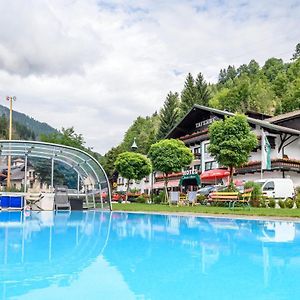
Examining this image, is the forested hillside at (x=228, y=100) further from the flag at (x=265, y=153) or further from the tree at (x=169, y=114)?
the flag at (x=265, y=153)

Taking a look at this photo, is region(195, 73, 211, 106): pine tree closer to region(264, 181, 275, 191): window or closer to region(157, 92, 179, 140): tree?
region(157, 92, 179, 140): tree

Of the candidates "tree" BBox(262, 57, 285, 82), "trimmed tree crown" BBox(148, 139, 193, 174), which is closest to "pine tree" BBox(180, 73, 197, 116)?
"tree" BBox(262, 57, 285, 82)

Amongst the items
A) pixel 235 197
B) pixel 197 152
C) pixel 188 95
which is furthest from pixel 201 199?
pixel 188 95

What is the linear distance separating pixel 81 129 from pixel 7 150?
39260 mm

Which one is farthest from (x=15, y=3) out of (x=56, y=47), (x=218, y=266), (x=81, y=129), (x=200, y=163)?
(x=81, y=129)

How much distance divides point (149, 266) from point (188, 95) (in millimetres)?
61082

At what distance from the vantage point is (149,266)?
736 cm

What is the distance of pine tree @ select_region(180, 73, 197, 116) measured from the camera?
66.3 meters

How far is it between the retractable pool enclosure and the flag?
46.0ft

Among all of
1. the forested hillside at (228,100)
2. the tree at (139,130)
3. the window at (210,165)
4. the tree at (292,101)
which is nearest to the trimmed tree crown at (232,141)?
the window at (210,165)

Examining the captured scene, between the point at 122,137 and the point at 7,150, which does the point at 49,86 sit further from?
the point at 122,137

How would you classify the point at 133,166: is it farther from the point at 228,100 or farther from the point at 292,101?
the point at 228,100

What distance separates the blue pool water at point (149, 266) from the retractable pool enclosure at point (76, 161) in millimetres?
12644

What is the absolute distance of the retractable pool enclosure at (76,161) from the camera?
24891 mm
